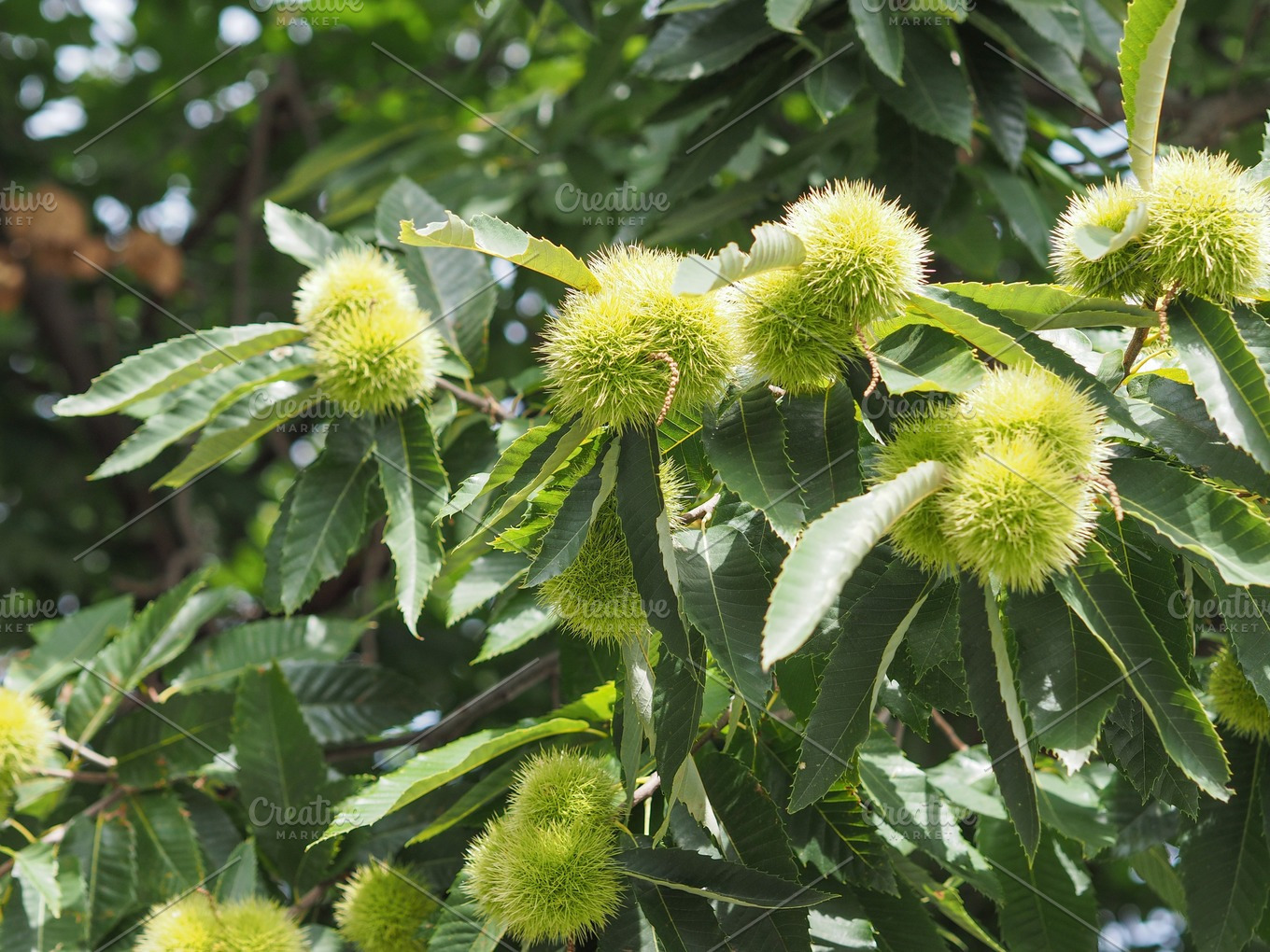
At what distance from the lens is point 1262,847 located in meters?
1.75

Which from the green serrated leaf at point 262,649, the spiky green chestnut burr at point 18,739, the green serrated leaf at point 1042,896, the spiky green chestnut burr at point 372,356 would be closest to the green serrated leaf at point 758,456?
the spiky green chestnut burr at point 372,356

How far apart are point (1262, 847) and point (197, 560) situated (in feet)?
11.5

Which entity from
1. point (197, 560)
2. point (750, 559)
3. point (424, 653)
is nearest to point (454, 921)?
point (750, 559)

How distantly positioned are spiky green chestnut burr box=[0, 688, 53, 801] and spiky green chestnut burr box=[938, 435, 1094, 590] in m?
2.02

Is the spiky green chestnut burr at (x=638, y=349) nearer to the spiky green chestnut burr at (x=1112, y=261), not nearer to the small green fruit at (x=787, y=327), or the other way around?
the small green fruit at (x=787, y=327)

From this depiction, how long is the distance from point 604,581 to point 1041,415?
1.94ft

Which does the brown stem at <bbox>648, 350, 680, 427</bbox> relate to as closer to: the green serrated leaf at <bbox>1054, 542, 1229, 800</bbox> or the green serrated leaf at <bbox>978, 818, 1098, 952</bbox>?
the green serrated leaf at <bbox>1054, 542, 1229, 800</bbox>

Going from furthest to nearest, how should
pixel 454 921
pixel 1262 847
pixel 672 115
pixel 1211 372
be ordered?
pixel 672 115 → pixel 1262 847 → pixel 454 921 → pixel 1211 372

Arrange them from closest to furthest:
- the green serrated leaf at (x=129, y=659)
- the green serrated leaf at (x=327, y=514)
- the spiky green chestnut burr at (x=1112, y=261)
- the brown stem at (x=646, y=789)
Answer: the spiky green chestnut burr at (x=1112, y=261)
the brown stem at (x=646, y=789)
the green serrated leaf at (x=327, y=514)
the green serrated leaf at (x=129, y=659)

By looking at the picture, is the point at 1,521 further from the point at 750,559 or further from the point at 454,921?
the point at 750,559

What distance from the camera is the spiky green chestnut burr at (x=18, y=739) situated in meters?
2.19

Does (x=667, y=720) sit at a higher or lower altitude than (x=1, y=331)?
higher

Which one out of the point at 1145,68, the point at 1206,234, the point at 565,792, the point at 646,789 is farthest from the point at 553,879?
the point at 1145,68

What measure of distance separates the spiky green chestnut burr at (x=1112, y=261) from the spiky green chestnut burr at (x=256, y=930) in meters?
1.68
